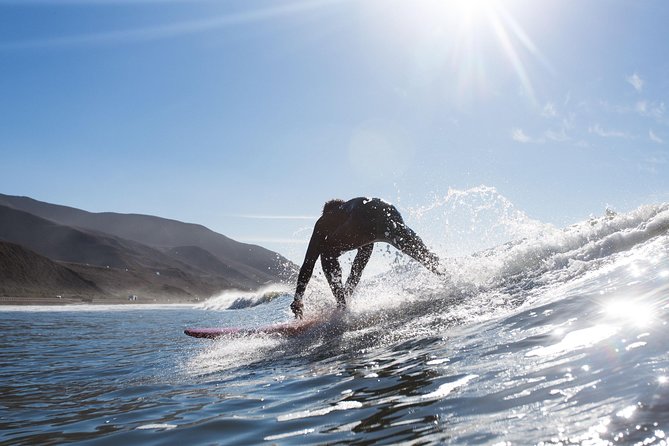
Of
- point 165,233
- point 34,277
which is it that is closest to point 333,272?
point 34,277

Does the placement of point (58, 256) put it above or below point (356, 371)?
above

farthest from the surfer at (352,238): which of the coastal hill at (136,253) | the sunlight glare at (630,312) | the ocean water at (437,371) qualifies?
the coastal hill at (136,253)

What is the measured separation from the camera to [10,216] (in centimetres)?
10912

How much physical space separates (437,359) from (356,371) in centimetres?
59

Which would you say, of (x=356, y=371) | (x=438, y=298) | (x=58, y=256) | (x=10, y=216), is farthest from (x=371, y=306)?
(x=10, y=216)

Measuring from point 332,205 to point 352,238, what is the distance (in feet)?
2.39

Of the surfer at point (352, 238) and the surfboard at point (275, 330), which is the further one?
the surfer at point (352, 238)

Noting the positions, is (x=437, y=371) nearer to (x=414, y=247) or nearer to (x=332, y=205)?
(x=414, y=247)

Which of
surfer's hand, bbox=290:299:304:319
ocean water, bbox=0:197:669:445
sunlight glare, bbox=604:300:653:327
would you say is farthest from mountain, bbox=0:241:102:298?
sunlight glare, bbox=604:300:653:327

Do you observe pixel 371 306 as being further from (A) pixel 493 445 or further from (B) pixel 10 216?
(B) pixel 10 216

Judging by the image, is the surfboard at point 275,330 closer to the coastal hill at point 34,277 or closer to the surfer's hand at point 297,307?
the surfer's hand at point 297,307

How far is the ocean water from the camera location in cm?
190

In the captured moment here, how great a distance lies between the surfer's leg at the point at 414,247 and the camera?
6297mm

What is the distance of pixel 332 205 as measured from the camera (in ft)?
24.3
